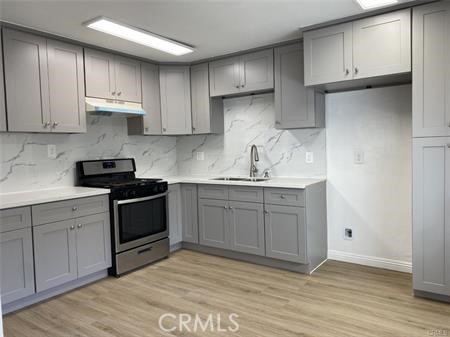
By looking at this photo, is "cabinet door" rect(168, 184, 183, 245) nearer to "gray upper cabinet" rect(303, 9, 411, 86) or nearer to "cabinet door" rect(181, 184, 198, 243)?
"cabinet door" rect(181, 184, 198, 243)

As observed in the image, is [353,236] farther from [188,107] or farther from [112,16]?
[112,16]

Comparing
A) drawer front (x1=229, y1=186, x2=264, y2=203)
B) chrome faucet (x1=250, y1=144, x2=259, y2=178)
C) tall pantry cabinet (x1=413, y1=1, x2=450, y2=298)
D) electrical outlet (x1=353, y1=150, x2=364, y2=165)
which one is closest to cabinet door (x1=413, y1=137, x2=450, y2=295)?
tall pantry cabinet (x1=413, y1=1, x2=450, y2=298)

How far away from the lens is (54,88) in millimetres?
3211

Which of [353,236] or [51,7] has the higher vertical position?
[51,7]

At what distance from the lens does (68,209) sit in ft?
9.84

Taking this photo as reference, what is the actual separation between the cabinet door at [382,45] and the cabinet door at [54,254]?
9.20 feet

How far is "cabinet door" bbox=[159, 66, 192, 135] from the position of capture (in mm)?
4262

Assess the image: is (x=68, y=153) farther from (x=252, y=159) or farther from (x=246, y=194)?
(x=252, y=159)

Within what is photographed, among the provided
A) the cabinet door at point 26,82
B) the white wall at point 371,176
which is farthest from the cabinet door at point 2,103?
the white wall at point 371,176

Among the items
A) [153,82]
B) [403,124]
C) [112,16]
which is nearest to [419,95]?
[403,124]

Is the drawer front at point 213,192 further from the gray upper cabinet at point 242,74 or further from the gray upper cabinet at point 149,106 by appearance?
the gray upper cabinet at point 242,74

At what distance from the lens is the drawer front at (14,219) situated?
2.56m

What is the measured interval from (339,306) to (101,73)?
3.12m

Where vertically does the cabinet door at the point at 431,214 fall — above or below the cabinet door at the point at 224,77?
below
